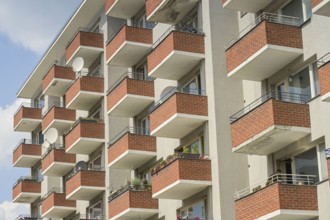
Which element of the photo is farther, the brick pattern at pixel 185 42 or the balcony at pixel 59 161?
the balcony at pixel 59 161

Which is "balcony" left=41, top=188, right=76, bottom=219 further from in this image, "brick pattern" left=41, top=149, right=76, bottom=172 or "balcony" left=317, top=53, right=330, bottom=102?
"balcony" left=317, top=53, right=330, bottom=102

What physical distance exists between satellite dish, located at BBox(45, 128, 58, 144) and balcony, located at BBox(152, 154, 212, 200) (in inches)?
732

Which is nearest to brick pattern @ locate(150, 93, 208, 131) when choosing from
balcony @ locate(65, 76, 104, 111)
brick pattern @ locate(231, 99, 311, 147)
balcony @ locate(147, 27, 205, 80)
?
balcony @ locate(147, 27, 205, 80)

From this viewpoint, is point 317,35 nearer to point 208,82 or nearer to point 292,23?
point 292,23

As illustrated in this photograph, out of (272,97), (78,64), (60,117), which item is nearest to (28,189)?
(60,117)

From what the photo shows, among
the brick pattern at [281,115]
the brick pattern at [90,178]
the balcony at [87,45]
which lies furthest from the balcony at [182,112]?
the balcony at [87,45]

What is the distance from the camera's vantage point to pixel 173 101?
111 ft

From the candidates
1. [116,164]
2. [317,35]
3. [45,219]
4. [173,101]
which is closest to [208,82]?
[173,101]

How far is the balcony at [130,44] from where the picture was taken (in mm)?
40906

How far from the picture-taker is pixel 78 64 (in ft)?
157

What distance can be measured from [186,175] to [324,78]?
29.7 ft

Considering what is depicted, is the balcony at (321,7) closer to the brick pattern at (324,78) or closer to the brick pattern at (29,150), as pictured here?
the brick pattern at (324,78)

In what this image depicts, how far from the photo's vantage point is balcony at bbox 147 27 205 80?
34.2 meters

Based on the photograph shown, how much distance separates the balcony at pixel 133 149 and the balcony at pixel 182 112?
4071 millimetres
